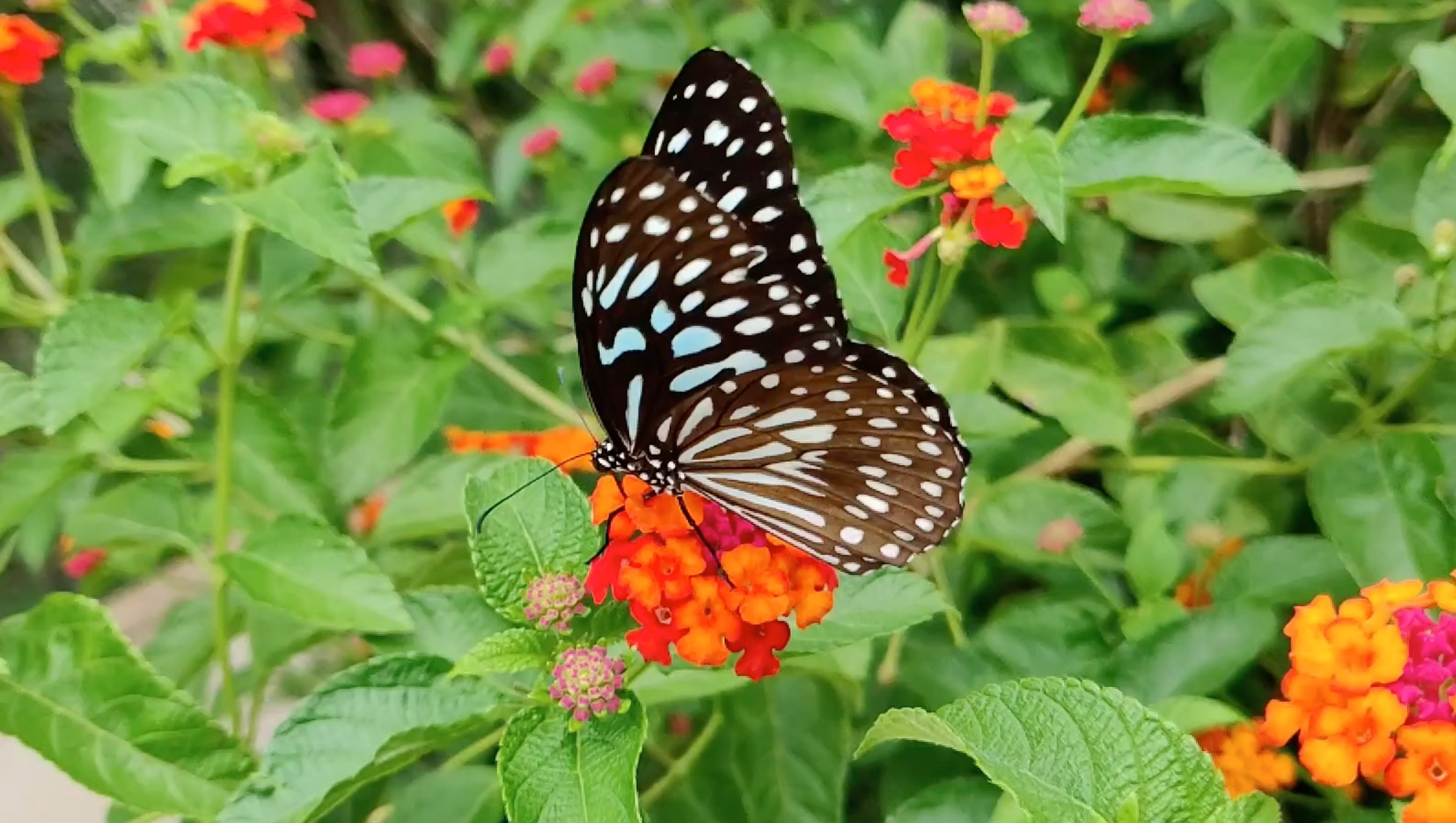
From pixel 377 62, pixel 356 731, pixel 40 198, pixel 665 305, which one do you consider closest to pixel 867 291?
pixel 665 305

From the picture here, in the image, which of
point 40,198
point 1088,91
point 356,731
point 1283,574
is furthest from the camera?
point 40,198

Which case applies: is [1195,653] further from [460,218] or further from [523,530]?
[460,218]

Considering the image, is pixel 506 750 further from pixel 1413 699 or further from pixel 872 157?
pixel 872 157

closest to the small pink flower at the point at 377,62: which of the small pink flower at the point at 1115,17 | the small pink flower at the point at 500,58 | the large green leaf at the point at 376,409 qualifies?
the small pink flower at the point at 500,58

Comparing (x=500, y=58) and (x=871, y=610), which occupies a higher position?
(x=500, y=58)

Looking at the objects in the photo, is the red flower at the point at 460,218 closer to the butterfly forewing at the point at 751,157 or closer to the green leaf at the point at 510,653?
the butterfly forewing at the point at 751,157

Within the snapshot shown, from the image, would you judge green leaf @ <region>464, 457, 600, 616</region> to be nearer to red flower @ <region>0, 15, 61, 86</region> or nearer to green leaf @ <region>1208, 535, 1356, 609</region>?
green leaf @ <region>1208, 535, 1356, 609</region>

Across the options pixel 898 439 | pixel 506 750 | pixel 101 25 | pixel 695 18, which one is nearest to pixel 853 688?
pixel 898 439
